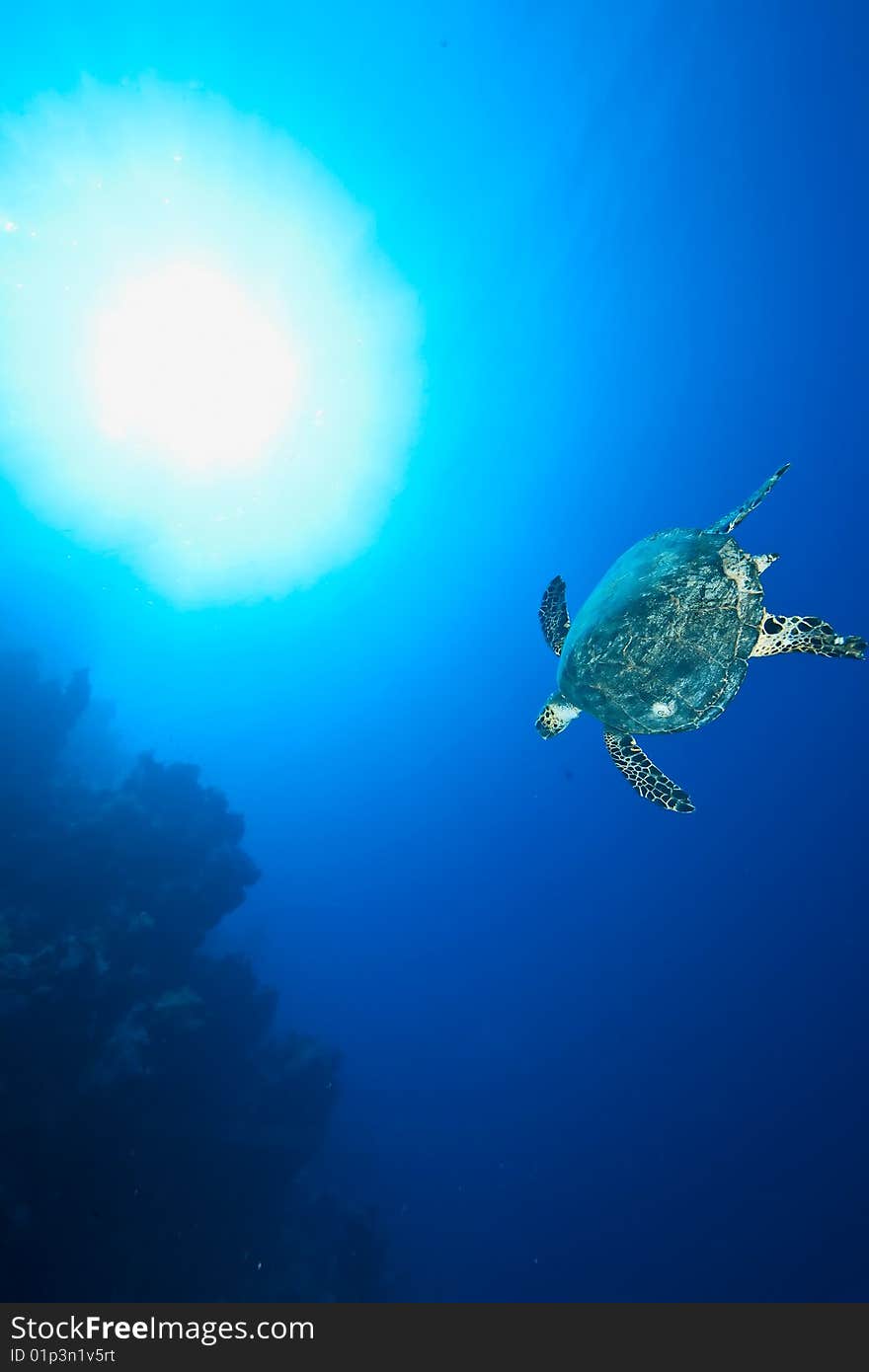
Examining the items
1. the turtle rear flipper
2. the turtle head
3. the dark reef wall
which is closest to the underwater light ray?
the dark reef wall

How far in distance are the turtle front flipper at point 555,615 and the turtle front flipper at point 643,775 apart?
151cm

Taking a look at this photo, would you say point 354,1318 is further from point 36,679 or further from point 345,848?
point 345,848

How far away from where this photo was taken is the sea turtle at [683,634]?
440 cm

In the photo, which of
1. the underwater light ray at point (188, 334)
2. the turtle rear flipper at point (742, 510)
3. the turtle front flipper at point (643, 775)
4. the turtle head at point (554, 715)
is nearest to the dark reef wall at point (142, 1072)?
the turtle head at point (554, 715)

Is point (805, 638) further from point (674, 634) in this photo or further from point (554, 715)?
point (554, 715)

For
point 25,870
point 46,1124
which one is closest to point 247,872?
point 25,870

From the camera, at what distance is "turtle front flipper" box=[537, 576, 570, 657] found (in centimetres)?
699

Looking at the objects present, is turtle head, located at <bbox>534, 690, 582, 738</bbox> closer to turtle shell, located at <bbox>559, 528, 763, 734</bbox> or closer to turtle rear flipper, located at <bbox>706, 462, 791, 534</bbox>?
turtle shell, located at <bbox>559, 528, 763, 734</bbox>

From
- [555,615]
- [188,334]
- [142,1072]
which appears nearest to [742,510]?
[555,615]

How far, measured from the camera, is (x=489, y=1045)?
32.6 metres

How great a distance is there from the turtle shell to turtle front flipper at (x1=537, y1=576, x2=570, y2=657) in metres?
1.74

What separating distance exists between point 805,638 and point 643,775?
8.36ft

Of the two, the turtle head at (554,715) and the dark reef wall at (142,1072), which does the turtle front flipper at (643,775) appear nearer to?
the turtle head at (554,715)

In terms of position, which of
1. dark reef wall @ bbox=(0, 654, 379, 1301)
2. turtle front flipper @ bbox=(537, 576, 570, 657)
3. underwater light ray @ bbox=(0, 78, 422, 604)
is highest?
underwater light ray @ bbox=(0, 78, 422, 604)
